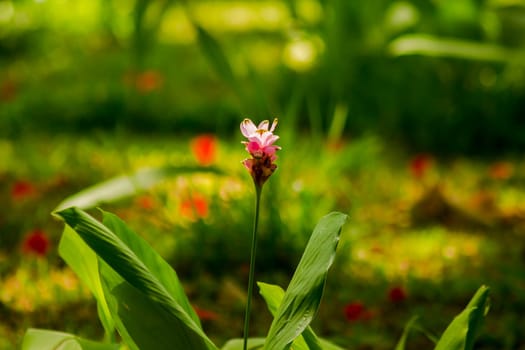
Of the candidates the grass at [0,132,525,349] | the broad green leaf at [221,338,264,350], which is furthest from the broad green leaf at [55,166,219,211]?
the broad green leaf at [221,338,264,350]

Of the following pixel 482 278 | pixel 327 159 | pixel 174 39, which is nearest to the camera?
pixel 482 278

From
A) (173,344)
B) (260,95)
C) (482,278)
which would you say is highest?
(260,95)

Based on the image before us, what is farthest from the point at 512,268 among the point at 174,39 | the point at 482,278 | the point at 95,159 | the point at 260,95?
the point at 174,39

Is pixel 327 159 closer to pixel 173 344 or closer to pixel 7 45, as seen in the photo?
pixel 173 344

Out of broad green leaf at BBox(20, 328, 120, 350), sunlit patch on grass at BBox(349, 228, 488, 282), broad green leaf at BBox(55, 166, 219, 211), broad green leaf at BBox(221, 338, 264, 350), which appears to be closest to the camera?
broad green leaf at BBox(20, 328, 120, 350)

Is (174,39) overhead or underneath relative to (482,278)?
overhead

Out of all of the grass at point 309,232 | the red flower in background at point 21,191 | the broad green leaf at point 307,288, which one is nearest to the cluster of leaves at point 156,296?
the broad green leaf at point 307,288

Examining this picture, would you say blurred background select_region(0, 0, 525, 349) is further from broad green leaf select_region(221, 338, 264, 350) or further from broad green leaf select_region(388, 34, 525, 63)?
broad green leaf select_region(221, 338, 264, 350)
